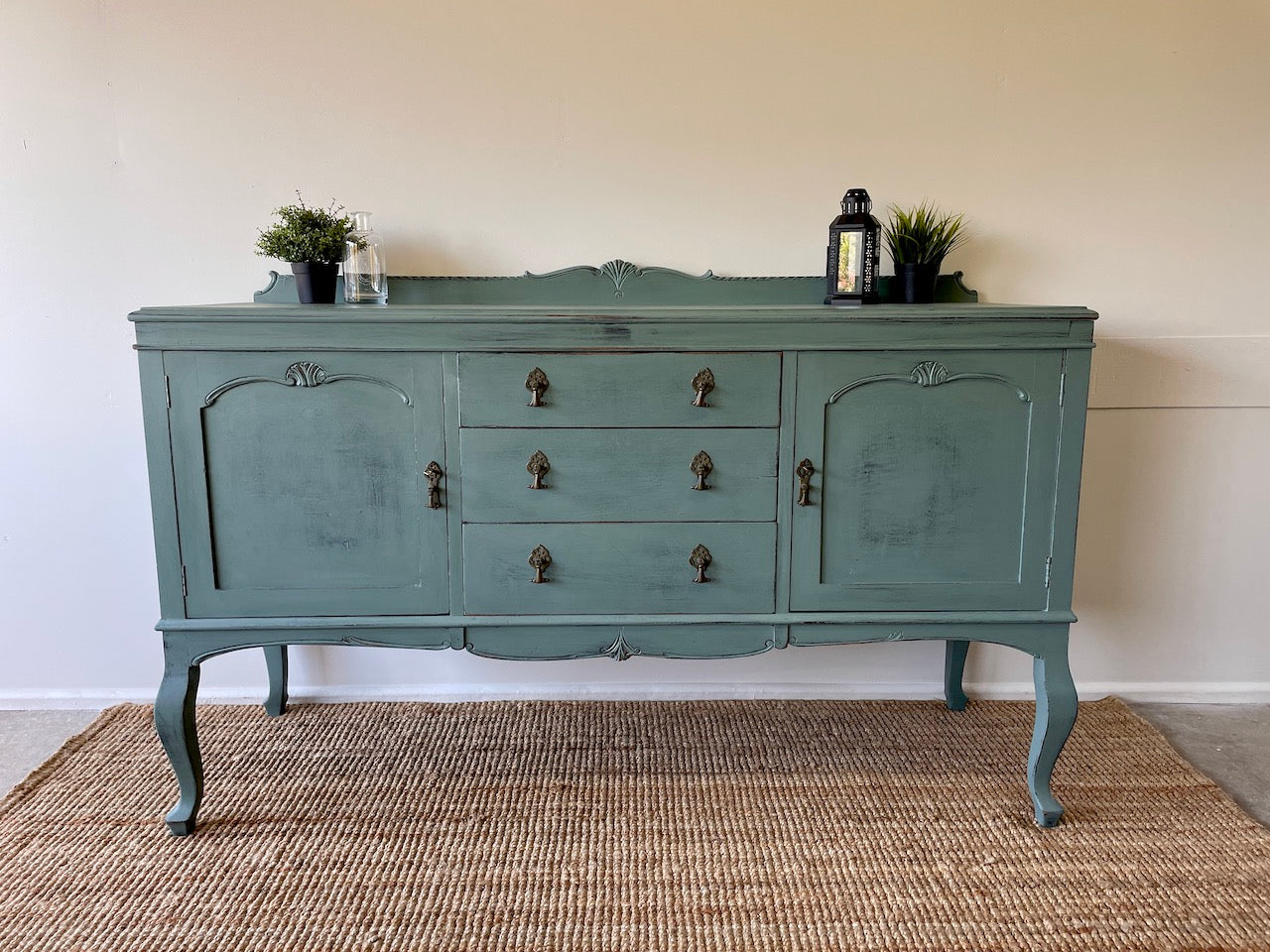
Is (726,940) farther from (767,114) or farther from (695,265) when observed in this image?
(767,114)

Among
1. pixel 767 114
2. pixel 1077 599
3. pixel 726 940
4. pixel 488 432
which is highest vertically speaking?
pixel 767 114

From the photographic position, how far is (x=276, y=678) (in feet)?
7.67

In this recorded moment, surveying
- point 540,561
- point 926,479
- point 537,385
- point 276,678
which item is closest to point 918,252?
point 926,479

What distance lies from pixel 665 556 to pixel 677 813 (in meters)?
0.54

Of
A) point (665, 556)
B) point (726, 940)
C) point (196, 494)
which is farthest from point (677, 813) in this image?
point (196, 494)

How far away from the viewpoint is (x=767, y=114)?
2.21 meters

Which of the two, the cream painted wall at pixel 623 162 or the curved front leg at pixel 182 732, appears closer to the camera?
the curved front leg at pixel 182 732

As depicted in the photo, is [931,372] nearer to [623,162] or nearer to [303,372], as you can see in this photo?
[623,162]

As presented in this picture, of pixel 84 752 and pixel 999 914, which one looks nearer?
pixel 999 914

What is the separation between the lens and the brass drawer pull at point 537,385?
5.66 ft

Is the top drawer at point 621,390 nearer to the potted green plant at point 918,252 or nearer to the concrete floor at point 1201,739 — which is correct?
the potted green plant at point 918,252

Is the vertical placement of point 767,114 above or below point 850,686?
above

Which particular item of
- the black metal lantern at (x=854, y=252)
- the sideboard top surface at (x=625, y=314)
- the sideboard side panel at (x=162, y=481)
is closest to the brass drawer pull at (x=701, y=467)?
the sideboard top surface at (x=625, y=314)

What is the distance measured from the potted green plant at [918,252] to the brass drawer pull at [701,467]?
2.35ft
